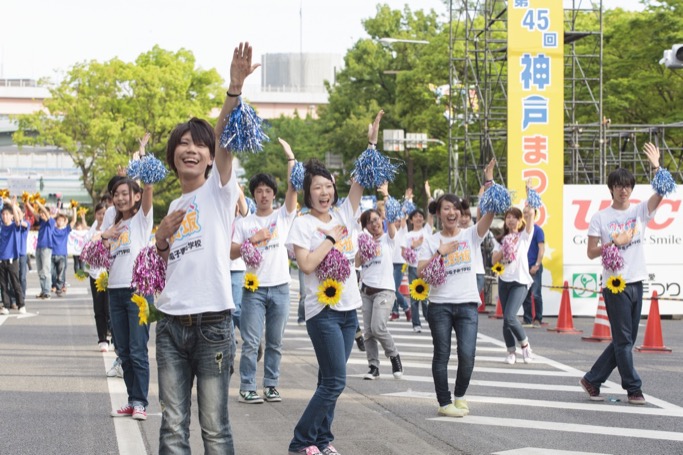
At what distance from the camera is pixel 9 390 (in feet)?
35.9

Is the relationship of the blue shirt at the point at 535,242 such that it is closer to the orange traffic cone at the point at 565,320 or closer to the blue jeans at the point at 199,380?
the orange traffic cone at the point at 565,320

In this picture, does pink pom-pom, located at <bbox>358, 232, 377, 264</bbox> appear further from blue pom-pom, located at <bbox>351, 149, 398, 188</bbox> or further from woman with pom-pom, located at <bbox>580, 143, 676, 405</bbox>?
blue pom-pom, located at <bbox>351, 149, 398, 188</bbox>

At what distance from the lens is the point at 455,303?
932 cm

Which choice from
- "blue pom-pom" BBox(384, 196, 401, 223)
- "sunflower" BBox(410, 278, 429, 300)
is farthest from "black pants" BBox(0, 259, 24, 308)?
"sunflower" BBox(410, 278, 429, 300)

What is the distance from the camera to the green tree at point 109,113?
62.1m

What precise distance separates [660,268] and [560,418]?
12.6 meters

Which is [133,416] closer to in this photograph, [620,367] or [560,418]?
[560,418]

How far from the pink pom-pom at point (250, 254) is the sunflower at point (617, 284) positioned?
125 inches

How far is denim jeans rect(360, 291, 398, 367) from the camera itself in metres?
12.0

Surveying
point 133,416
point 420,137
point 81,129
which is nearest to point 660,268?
point 133,416

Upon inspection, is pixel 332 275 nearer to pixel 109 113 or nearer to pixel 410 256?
pixel 410 256

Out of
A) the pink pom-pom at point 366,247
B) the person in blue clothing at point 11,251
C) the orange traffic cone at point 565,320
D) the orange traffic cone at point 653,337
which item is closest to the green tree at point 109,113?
the person in blue clothing at point 11,251

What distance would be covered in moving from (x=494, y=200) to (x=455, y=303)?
910 mm

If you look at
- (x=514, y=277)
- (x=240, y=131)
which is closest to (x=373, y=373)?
(x=514, y=277)
